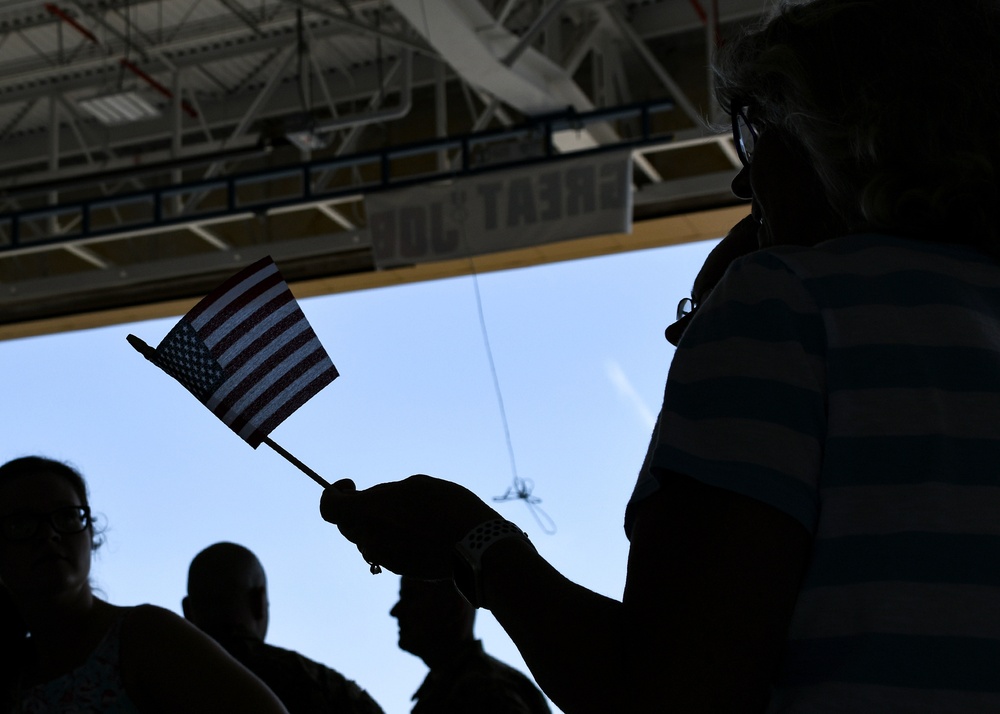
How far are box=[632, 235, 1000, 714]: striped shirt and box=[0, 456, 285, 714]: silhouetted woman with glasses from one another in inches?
54.2

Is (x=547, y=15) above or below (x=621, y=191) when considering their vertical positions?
above

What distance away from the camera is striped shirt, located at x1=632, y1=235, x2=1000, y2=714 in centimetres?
72

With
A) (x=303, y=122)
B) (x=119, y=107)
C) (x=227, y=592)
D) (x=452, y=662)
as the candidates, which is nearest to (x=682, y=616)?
(x=452, y=662)

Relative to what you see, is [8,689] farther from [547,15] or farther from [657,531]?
[547,15]

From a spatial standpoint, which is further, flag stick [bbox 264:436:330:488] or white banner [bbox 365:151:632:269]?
white banner [bbox 365:151:632:269]

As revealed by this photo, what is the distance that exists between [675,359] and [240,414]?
3.61ft

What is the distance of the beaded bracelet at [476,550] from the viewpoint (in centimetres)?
85

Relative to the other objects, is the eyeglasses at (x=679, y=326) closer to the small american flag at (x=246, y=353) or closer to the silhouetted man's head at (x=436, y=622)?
the small american flag at (x=246, y=353)

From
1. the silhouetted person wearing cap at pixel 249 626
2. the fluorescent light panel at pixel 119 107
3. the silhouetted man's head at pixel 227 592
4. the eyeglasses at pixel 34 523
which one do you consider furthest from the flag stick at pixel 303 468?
the fluorescent light panel at pixel 119 107

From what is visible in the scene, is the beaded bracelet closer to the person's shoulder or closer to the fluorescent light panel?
the person's shoulder

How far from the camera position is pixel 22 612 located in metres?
2.17

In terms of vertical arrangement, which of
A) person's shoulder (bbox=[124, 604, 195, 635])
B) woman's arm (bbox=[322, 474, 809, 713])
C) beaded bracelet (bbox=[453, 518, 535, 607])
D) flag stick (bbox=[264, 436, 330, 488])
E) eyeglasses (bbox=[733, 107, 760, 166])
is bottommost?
woman's arm (bbox=[322, 474, 809, 713])

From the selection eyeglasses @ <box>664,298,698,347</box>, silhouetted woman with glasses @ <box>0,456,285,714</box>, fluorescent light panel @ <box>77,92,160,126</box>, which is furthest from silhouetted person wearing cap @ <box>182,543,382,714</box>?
fluorescent light panel @ <box>77,92,160,126</box>

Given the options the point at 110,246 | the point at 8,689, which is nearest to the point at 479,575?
the point at 8,689
